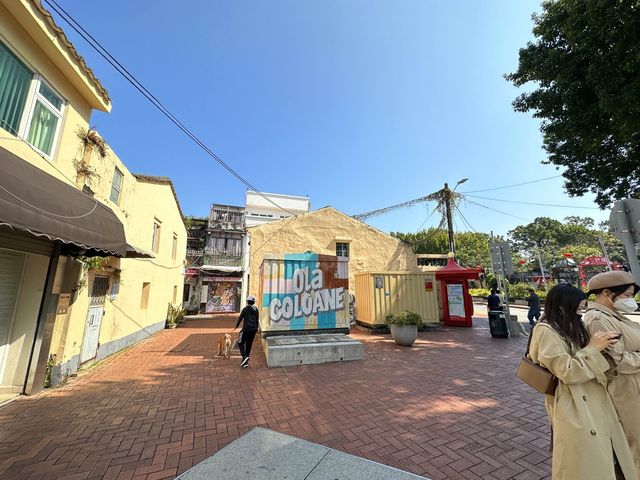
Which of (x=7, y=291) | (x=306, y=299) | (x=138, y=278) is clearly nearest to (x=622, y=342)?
(x=306, y=299)

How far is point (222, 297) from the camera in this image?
21.9 meters

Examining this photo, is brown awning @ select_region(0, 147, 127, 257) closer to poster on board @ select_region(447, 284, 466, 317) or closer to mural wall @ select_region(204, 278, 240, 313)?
poster on board @ select_region(447, 284, 466, 317)

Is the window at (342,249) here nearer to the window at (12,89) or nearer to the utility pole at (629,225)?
the utility pole at (629,225)

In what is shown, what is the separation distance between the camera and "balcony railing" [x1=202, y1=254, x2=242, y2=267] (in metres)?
22.7

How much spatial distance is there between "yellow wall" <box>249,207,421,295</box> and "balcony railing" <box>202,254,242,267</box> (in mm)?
10061

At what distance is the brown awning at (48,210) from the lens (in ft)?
11.1

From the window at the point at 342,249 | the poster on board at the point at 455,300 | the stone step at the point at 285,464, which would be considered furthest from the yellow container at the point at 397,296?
the stone step at the point at 285,464

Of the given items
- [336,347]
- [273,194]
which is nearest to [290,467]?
[336,347]

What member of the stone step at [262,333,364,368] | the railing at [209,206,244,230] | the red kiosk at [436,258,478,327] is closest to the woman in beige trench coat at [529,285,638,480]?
the stone step at [262,333,364,368]

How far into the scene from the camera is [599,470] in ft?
5.79

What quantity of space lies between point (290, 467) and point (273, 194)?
132 ft

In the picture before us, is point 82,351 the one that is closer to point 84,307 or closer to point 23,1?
point 84,307

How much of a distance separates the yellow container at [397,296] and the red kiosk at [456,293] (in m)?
1.08

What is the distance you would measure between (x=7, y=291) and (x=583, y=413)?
842cm
